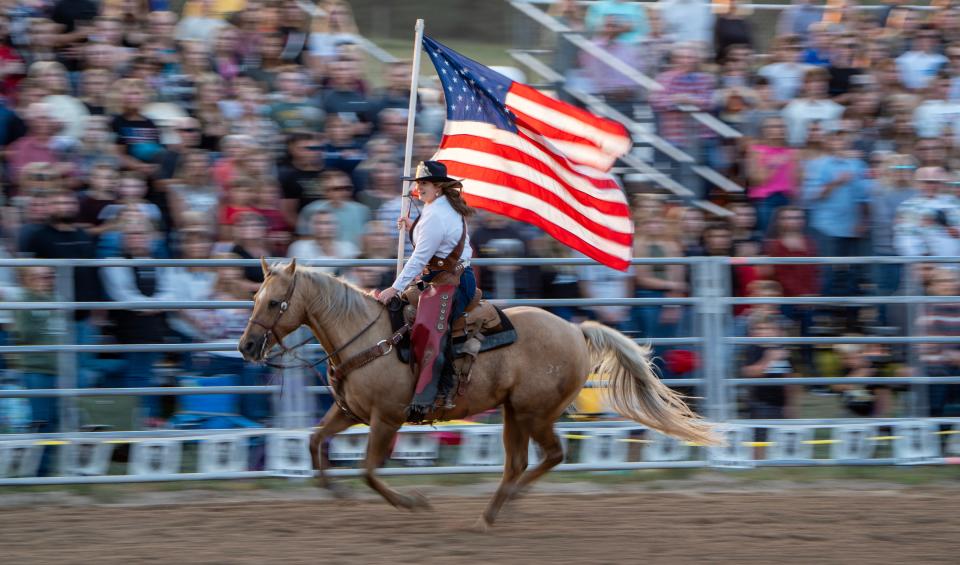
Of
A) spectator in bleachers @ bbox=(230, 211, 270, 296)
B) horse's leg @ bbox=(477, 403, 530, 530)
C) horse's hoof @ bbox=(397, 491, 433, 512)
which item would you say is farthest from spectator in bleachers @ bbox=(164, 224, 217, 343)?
horse's leg @ bbox=(477, 403, 530, 530)

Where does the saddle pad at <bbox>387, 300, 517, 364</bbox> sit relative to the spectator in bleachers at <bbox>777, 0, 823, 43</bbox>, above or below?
below

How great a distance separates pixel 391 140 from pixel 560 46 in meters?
2.23

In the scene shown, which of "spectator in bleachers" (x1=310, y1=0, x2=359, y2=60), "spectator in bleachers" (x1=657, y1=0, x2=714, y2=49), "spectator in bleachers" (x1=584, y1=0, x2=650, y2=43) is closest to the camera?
"spectator in bleachers" (x1=310, y1=0, x2=359, y2=60)

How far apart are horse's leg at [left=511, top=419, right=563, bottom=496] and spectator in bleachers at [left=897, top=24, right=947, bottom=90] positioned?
22.7ft

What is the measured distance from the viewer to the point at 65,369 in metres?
9.16

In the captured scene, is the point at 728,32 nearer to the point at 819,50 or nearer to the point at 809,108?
the point at 819,50

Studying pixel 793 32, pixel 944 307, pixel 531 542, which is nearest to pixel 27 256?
pixel 531 542

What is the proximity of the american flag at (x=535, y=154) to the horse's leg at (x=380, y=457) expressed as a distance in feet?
5.72

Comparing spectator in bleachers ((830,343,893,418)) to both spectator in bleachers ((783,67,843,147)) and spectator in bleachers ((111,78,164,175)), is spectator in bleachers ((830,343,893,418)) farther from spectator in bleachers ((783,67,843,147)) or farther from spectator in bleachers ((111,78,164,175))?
spectator in bleachers ((111,78,164,175))

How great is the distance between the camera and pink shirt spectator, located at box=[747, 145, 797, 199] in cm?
1189

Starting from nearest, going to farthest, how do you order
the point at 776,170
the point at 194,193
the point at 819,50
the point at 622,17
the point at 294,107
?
the point at 194,193 < the point at 294,107 < the point at 776,170 < the point at 622,17 < the point at 819,50

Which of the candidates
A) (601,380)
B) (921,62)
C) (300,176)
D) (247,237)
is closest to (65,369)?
(247,237)

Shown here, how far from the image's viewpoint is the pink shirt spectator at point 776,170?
11.9 meters

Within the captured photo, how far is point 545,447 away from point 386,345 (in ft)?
4.32
